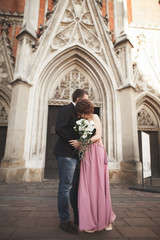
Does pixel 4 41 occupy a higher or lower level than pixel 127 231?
higher

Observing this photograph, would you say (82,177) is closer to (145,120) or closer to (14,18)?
(145,120)

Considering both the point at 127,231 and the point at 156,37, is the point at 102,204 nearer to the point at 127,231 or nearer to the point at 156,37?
the point at 127,231

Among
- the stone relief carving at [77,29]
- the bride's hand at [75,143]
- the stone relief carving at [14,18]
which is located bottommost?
the bride's hand at [75,143]

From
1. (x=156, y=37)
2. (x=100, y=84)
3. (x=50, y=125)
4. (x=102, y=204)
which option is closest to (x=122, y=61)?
(x=100, y=84)

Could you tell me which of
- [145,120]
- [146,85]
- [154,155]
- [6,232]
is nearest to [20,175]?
[6,232]

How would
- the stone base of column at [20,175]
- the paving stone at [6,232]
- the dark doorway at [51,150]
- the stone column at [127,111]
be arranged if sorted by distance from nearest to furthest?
the paving stone at [6,232]
the stone base of column at [20,175]
the stone column at [127,111]
the dark doorway at [51,150]

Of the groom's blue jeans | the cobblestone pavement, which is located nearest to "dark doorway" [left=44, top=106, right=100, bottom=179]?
the cobblestone pavement

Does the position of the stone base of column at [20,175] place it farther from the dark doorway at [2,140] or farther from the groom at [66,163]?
the groom at [66,163]

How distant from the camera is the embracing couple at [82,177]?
1.71 m

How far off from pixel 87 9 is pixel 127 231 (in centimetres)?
848

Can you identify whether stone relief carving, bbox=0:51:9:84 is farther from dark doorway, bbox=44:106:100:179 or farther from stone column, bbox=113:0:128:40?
stone column, bbox=113:0:128:40

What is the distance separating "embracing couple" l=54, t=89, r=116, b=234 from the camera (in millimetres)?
1706

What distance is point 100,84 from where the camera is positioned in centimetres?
625

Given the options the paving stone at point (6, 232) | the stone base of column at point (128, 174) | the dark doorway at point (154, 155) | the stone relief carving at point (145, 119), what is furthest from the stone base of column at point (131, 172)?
the paving stone at point (6, 232)
